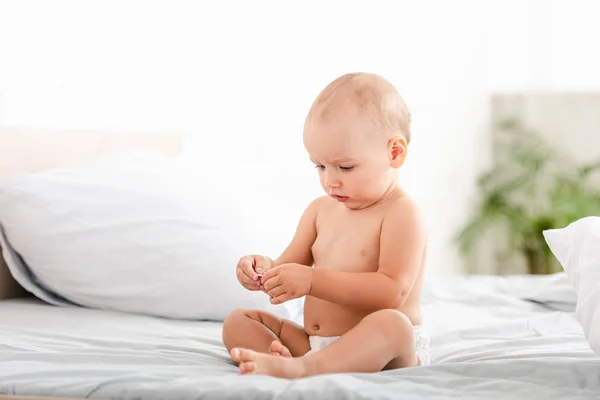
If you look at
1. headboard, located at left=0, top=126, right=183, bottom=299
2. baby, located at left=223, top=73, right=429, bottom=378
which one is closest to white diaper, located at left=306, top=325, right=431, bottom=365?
baby, located at left=223, top=73, right=429, bottom=378

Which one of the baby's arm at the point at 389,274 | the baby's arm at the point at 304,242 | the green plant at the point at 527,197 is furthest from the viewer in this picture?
the green plant at the point at 527,197

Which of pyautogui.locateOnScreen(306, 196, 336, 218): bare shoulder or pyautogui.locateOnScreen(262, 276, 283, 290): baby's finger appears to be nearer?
pyautogui.locateOnScreen(262, 276, 283, 290): baby's finger

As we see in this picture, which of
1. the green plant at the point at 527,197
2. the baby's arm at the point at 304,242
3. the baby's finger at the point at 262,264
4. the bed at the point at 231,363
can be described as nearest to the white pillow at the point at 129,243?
the bed at the point at 231,363

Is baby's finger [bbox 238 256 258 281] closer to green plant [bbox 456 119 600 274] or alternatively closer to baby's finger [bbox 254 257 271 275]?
baby's finger [bbox 254 257 271 275]

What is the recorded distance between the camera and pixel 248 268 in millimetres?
1422

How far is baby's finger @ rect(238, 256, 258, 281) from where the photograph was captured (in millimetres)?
1409

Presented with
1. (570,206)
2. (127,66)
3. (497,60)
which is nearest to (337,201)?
(127,66)

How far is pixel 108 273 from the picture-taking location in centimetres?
185

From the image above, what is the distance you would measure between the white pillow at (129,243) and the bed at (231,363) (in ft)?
0.16

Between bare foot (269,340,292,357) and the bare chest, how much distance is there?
17cm

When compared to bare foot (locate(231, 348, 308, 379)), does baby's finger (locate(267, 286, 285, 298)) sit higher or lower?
higher

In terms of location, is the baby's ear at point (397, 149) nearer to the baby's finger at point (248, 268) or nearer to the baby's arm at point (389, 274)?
the baby's arm at point (389, 274)

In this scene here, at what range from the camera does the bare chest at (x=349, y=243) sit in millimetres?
1451

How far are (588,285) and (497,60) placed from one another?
104 inches
